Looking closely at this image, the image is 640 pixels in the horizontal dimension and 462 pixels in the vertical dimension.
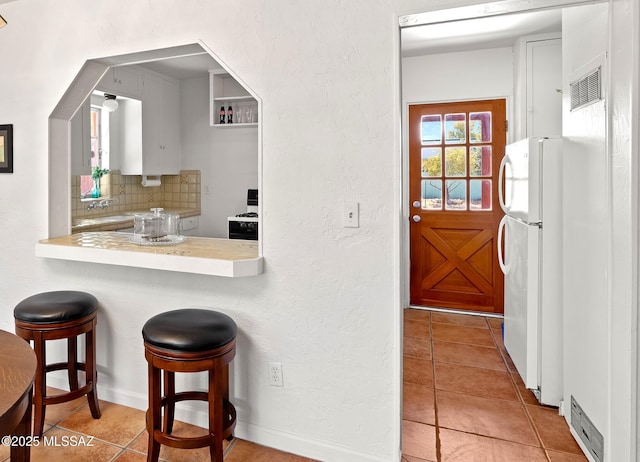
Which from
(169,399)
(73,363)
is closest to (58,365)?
(73,363)

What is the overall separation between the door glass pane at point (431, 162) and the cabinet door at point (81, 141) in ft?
10.8

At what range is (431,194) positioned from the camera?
4.39 m

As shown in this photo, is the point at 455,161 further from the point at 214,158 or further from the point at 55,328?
the point at 55,328

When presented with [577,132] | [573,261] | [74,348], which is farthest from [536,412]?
[74,348]

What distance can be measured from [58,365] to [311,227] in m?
1.71

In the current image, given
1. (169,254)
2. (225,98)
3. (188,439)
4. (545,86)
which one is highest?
(225,98)

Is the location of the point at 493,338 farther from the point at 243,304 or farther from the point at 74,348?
the point at 74,348

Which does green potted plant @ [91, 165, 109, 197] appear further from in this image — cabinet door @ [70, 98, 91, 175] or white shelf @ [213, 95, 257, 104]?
white shelf @ [213, 95, 257, 104]

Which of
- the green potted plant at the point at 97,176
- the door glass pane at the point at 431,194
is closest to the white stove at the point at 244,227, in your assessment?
the green potted plant at the point at 97,176

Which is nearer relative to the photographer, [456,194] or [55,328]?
[55,328]

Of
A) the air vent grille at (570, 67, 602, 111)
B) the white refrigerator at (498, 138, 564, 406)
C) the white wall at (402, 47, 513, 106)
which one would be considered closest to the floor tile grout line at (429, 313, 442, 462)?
the white refrigerator at (498, 138, 564, 406)

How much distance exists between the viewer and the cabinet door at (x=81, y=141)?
342cm

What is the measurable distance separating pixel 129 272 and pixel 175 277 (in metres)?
0.33

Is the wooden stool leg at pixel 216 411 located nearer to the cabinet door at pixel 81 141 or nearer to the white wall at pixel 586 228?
the white wall at pixel 586 228
